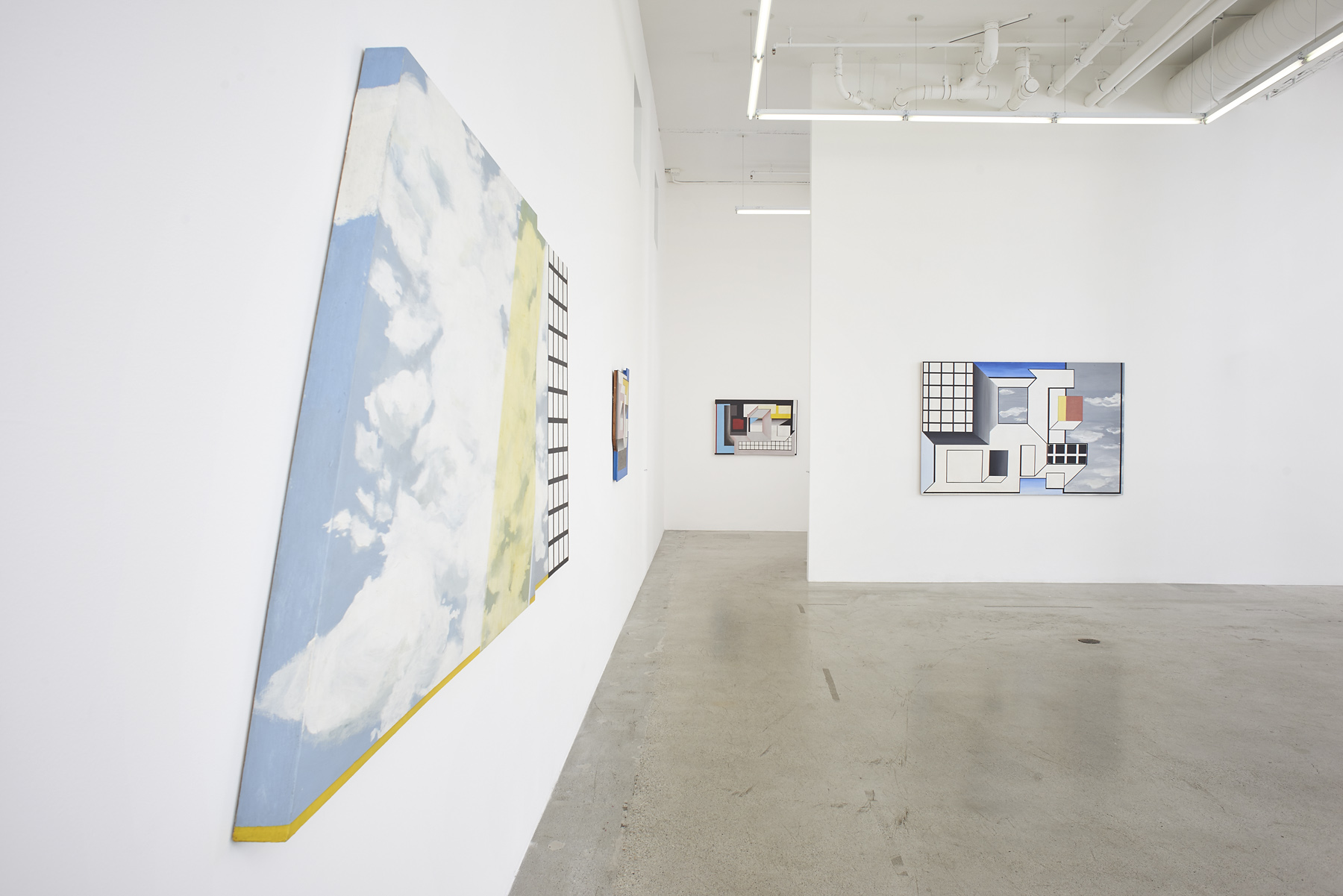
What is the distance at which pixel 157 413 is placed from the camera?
0.69 metres

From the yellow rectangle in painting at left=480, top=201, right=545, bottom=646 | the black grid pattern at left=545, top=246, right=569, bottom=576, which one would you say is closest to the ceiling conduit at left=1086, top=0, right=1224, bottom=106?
the black grid pattern at left=545, top=246, right=569, bottom=576

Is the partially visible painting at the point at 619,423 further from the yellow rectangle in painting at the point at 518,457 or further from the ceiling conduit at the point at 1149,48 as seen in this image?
the ceiling conduit at the point at 1149,48

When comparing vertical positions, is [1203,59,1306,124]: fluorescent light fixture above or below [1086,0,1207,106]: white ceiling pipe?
below

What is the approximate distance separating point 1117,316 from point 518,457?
6.31 metres

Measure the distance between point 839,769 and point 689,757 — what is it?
0.64 metres

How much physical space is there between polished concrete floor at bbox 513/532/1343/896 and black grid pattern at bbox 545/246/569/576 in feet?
3.29

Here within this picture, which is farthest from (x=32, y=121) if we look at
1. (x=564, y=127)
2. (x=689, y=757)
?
(x=689, y=757)

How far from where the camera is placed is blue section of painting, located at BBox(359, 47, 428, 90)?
3.39 ft

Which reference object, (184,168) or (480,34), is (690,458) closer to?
(480,34)

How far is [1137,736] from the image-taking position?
125 inches

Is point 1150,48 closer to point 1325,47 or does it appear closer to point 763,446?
point 1325,47

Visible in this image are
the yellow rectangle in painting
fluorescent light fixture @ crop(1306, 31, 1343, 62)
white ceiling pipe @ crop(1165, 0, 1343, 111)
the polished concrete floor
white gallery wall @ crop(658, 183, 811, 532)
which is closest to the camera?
the yellow rectangle in painting

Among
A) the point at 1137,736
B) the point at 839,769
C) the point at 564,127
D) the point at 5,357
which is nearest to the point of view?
the point at 5,357

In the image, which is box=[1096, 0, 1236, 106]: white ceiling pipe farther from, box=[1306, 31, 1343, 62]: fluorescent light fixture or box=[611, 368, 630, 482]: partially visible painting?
box=[611, 368, 630, 482]: partially visible painting
